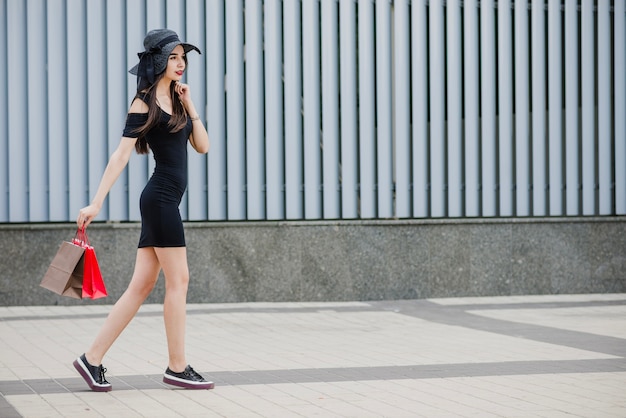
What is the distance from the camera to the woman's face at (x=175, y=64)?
6.75 meters

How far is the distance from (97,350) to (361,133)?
6536mm

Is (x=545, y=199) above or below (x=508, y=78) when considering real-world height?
below

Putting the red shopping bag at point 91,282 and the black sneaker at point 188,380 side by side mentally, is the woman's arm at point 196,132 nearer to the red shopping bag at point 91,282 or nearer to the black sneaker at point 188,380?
the red shopping bag at point 91,282

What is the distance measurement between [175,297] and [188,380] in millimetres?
454

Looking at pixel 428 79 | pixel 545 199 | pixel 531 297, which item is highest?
pixel 428 79

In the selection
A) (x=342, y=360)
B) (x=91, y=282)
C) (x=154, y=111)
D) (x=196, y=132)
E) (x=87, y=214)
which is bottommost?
(x=342, y=360)

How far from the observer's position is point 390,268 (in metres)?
12.7

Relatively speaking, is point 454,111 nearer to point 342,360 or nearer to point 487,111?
point 487,111

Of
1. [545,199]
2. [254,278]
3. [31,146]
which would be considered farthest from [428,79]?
[31,146]

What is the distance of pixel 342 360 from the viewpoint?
8109 millimetres

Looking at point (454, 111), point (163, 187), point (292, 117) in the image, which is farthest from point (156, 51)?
point (454, 111)

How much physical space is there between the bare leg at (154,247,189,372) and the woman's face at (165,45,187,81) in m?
0.93

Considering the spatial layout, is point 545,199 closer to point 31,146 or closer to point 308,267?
point 308,267

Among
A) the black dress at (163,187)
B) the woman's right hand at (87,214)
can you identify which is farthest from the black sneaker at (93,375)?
the woman's right hand at (87,214)
